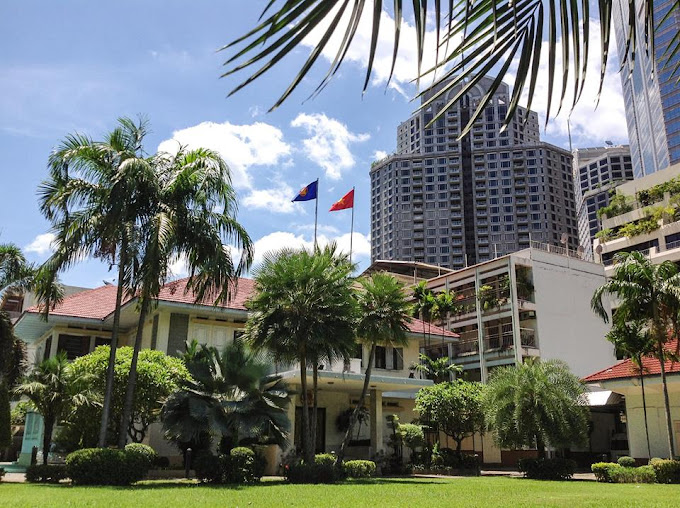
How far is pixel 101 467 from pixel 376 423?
15.2 meters

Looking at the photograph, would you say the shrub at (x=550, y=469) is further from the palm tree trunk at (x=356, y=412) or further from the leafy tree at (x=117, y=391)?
the leafy tree at (x=117, y=391)

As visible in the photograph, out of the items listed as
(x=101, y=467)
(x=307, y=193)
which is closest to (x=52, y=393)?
(x=101, y=467)

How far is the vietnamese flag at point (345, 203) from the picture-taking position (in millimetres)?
38375

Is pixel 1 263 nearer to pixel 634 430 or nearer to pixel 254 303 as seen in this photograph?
pixel 254 303

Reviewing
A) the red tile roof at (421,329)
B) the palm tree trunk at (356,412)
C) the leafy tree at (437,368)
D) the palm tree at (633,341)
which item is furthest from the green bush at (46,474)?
the leafy tree at (437,368)

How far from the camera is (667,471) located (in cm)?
2259

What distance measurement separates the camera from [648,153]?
117 m

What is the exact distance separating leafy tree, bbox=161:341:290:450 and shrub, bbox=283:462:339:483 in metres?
1.15

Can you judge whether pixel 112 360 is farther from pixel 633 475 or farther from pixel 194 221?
pixel 633 475

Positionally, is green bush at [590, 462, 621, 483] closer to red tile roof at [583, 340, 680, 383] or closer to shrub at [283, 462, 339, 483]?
red tile roof at [583, 340, 680, 383]

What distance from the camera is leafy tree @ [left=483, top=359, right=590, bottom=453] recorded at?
85.7 ft

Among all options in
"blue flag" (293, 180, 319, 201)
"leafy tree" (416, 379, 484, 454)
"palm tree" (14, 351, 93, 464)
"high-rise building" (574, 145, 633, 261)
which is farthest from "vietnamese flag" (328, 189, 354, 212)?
Result: "high-rise building" (574, 145, 633, 261)

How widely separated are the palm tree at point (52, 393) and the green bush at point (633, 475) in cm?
1938

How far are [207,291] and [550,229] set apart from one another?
122695mm
